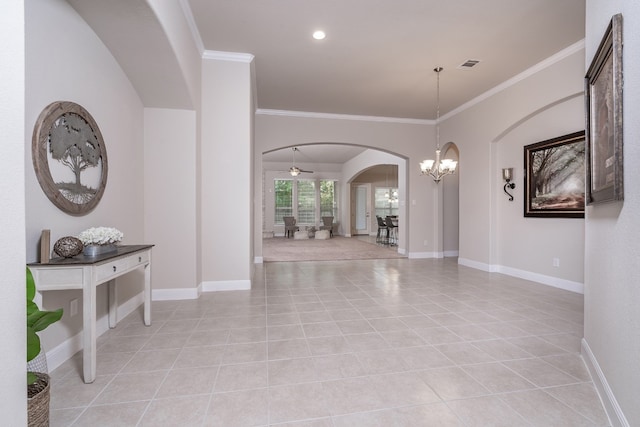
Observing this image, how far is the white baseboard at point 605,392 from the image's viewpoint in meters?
1.50

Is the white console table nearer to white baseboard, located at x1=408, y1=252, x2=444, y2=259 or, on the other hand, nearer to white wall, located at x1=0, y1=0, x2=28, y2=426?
white wall, located at x1=0, y1=0, x2=28, y2=426

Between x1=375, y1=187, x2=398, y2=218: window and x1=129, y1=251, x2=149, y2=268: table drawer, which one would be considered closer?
x1=129, y1=251, x2=149, y2=268: table drawer

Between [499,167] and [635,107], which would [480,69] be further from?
[635,107]

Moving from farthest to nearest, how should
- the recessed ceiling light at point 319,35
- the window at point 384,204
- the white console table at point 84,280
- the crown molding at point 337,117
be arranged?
the window at point 384,204
the crown molding at point 337,117
the recessed ceiling light at point 319,35
the white console table at point 84,280

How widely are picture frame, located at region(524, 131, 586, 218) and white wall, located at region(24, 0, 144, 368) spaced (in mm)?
5453

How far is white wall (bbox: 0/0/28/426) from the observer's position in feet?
3.24

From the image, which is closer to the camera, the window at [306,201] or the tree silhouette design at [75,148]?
the tree silhouette design at [75,148]

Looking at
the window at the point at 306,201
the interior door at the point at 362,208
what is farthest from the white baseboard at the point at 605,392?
the window at the point at 306,201

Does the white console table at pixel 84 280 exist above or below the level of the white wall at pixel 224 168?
below

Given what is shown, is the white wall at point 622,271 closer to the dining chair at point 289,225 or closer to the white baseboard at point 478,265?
the white baseboard at point 478,265

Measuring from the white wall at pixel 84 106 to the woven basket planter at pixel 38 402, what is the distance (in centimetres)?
81

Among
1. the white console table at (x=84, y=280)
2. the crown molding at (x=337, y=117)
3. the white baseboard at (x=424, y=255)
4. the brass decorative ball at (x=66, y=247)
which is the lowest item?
the white baseboard at (x=424, y=255)

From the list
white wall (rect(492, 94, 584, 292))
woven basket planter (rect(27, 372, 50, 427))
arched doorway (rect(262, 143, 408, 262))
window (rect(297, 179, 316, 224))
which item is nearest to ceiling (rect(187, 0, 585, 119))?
white wall (rect(492, 94, 584, 292))

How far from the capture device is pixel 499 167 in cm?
548
